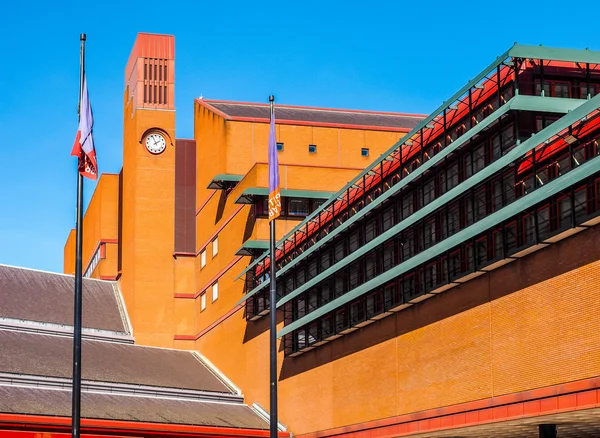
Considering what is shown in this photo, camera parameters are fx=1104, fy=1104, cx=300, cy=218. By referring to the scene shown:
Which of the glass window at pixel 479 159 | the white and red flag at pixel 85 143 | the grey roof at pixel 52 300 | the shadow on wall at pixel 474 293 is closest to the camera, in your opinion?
the white and red flag at pixel 85 143

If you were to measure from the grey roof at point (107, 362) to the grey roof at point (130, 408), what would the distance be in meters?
1.87

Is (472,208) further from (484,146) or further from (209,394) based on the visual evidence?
(209,394)

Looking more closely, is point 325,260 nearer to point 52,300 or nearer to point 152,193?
point 152,193

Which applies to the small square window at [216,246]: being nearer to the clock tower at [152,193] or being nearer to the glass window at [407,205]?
the clock tower at [152,193]

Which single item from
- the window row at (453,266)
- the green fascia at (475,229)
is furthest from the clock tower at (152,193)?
the green fascia at (475,229)

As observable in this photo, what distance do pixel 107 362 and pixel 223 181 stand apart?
12.9 meters

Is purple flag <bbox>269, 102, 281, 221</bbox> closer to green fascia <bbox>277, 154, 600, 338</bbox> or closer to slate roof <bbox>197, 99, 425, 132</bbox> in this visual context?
green fascia <bbox>277, 154, 600, 338</bbox>

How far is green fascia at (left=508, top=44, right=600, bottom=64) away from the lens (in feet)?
113

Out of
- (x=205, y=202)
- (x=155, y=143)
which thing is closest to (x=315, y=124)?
(x=205, y=202)

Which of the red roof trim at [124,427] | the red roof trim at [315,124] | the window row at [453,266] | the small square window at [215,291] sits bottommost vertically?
the red roof trim at [124,427]

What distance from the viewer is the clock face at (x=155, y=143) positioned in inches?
3024

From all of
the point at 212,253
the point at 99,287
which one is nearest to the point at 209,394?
the point at 212,253

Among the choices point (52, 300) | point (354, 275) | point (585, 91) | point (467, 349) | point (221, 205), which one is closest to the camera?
point (585, 91)

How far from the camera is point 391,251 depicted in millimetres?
46156
